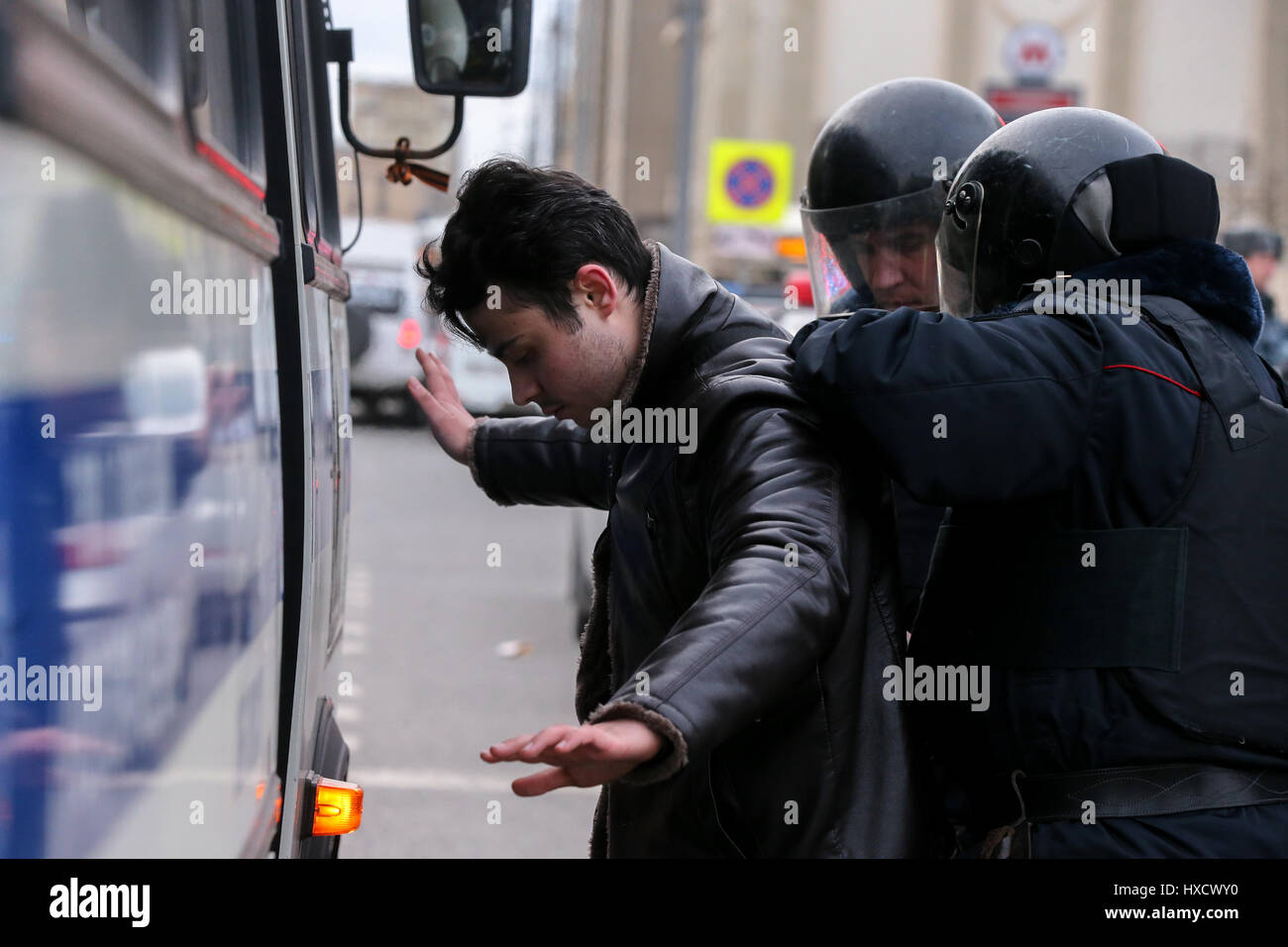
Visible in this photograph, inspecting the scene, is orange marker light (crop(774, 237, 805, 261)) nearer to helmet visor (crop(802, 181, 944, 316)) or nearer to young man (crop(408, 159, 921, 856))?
helmet visor (crop(802, 181, 944, 316))

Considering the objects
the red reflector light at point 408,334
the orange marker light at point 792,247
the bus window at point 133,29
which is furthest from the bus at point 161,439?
the red reflector light at point 408,334

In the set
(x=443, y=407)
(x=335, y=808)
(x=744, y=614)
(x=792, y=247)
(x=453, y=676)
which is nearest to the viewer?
(x=744, y=614)

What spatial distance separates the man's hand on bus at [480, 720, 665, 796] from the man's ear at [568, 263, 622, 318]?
24.6 inches

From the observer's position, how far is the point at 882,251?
3176 mm

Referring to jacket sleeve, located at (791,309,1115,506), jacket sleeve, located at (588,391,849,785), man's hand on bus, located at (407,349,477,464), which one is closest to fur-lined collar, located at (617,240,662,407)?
jacket sleeve, located at (588,391,849,785)

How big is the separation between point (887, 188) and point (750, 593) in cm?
176

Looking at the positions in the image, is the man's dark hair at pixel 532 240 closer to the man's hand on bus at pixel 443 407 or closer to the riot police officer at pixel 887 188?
the man's hand on bus at pixel 443 407

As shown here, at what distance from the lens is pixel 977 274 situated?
7.06 feet

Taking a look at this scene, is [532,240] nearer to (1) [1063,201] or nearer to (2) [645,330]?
(2) [645,330]

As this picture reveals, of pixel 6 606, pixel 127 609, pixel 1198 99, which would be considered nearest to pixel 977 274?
pixel 127 609

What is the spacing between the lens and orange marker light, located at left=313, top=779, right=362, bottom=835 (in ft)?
8.15

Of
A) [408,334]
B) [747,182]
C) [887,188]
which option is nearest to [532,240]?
[887,188]

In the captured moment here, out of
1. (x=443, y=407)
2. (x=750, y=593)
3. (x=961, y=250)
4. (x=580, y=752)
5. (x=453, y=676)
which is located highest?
(x=961, y=250)
